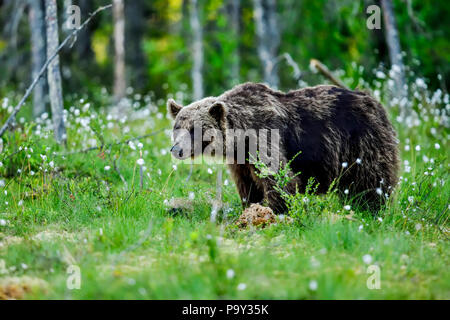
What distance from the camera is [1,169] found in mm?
6191

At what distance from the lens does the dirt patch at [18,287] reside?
11.5ft

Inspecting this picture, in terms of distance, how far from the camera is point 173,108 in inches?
227

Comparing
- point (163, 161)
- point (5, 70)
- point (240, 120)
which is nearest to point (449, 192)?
A: point (240, 120)

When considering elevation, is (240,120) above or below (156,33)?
below

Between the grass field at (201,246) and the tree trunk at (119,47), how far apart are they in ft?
21.0

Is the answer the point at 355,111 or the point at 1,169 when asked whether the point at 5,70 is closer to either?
the point at 1,169

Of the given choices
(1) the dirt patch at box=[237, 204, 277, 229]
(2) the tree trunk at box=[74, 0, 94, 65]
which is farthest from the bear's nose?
(2) the tree trunk at box=[74, 0, 94, 65]

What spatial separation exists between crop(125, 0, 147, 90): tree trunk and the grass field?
10354mm

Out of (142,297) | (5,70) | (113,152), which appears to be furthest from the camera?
(5,70)

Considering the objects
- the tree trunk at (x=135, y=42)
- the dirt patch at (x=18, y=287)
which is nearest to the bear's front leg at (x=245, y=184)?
the dirt patch at (x=18, y=287)

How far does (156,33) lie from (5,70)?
7991 millimetres

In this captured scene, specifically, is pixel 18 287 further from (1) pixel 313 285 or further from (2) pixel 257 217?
(2) pixel 257 217

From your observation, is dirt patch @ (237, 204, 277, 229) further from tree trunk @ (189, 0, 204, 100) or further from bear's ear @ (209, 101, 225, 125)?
tree trunk @ (189, 0, 204, 100)

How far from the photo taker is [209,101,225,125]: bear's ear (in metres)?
5.18
